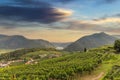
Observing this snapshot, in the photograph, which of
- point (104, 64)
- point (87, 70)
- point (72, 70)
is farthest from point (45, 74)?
point (104, 64)

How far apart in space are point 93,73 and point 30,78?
4116 cm

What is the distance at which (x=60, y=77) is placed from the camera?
146 metres

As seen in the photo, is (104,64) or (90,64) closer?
(90,64)

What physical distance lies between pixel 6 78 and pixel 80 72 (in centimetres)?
4426

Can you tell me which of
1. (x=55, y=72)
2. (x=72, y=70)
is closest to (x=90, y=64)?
(x=72, y=70)

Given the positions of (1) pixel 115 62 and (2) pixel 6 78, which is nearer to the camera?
(2) pixel 6 78

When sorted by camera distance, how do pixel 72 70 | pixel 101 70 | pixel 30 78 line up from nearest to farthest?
pixel 30 78
pixel 72 70
pixel 101 70

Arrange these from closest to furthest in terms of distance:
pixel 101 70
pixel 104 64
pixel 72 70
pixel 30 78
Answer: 1. pixel 30 78
2. pixel 72 70
3. pixel 101 70
4. pixel 104 64

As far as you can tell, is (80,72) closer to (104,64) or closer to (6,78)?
(104,64)

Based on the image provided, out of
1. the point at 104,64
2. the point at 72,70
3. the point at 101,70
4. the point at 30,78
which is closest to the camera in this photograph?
the point at 30,78

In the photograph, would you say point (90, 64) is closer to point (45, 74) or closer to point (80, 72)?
point (80, 72)

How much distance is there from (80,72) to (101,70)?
15.5 metres

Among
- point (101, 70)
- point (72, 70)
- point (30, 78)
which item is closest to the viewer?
point (30, 78)

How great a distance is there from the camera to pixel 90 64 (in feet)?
554
